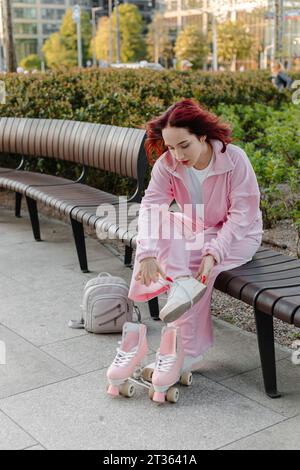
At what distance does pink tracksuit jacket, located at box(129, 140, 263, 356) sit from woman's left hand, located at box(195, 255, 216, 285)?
0.03 metres

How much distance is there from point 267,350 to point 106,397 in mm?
760

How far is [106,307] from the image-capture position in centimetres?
405

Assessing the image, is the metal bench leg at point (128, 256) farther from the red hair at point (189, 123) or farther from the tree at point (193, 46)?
the tree at point (193, 46)

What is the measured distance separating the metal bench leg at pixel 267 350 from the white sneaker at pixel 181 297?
284 millimetres

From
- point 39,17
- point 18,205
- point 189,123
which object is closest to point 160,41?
point 39,17

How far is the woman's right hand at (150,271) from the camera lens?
334cm

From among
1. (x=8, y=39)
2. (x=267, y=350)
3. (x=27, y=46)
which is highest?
(x=8, y=39)

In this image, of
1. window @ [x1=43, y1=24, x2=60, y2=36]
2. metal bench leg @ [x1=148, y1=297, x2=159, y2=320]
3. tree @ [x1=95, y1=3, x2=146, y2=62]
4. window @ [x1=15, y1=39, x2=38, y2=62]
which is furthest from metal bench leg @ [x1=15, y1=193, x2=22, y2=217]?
window @ [x1=43, y1=24, x2=60, y2=36]

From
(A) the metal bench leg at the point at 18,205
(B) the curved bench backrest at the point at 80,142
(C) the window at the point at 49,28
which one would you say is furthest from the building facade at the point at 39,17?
(A) the metal bench leg at the point at 18,205

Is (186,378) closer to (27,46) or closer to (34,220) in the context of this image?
(34,220)

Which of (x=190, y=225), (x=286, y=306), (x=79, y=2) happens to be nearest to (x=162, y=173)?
(x=190, y=225)

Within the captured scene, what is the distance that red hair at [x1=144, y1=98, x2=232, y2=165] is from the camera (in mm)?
3314

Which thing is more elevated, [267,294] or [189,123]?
[189,123]

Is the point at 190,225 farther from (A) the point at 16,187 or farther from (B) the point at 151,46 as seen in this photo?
(B) the point at 151,46
